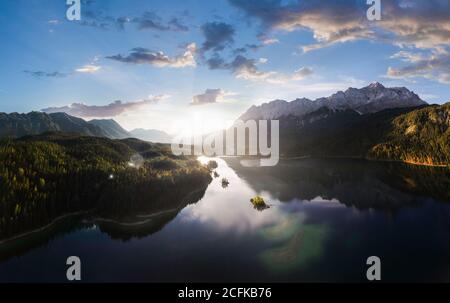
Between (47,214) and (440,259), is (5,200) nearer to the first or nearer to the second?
(47,214)

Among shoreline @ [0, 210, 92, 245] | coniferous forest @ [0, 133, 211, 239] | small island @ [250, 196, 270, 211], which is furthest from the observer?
small island @ [250, 196, 270, 211]

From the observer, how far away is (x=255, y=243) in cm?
7031

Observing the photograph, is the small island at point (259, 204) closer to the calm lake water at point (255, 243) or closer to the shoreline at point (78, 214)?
the calm lake water at point (255, 243)

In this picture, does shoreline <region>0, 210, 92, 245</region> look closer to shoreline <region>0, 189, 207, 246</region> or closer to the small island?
shoreline <region>0, 189, 207, 246</region>

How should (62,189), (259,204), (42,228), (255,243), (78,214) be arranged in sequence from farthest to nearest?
(259,204) < (62,189) < (78,214) < (42,228) < (255,243)

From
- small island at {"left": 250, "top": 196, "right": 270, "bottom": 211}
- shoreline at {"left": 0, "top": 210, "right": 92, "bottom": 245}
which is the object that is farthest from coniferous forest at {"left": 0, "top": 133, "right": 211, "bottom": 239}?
small island at {"left": 250, "top": 196, "right": 270, "bottom": 211}

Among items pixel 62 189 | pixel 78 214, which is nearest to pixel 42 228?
pixel 78 214

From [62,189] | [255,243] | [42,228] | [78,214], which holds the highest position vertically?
[62,189]

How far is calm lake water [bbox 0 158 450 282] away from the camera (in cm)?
5531

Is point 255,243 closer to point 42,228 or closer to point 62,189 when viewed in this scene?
point 42,228

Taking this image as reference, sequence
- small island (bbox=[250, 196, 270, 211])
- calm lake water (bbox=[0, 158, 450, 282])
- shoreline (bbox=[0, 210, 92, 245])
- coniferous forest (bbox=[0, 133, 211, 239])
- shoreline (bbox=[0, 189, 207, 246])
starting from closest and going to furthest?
calm lake water (bbox=[0, 158, 450, 282]) < shoreline (bbox=[0, 210, 92, 245]) < shoreline (bbox=[0, 189, 207, 246]) < coniferous forest (bbox=[0, 133, 211, 239]) < small island (bbox=[250, 196, 270, 211])

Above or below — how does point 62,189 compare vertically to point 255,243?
above
